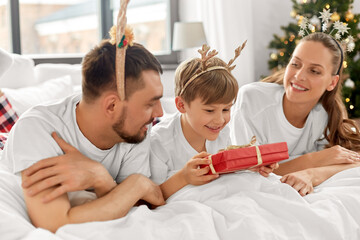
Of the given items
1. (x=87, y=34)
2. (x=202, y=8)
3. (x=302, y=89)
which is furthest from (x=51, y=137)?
(x=87, y=34)

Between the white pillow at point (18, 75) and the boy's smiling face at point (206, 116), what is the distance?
4.96 feet

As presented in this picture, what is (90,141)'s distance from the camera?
141cm

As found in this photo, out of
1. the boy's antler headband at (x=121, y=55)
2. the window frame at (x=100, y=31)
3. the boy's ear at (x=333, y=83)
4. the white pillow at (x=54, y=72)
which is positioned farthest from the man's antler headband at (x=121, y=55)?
the window frame at (x=100, y=31)

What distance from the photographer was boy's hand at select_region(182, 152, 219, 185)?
1386 mm

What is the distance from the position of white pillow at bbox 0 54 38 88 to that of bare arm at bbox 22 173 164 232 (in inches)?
66.4

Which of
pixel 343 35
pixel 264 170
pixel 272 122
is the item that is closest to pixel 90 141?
pixel 264 170

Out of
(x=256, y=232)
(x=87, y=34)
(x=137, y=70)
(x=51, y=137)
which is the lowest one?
(x=256, y=232)

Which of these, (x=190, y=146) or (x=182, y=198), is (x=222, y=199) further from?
(x=190, y=146)

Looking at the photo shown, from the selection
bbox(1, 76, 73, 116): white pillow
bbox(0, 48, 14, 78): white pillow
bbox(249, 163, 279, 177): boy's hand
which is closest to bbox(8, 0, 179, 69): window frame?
bbox(1, 76, 73, 116): white pillow

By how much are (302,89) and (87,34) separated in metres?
3.99

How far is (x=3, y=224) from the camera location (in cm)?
111

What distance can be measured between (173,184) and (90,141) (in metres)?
0.32

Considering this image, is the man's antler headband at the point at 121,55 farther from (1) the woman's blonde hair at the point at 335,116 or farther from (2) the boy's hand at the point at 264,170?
(1) the woman's blonde hair at the point at 335,116

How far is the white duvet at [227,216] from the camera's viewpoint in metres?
1.13
